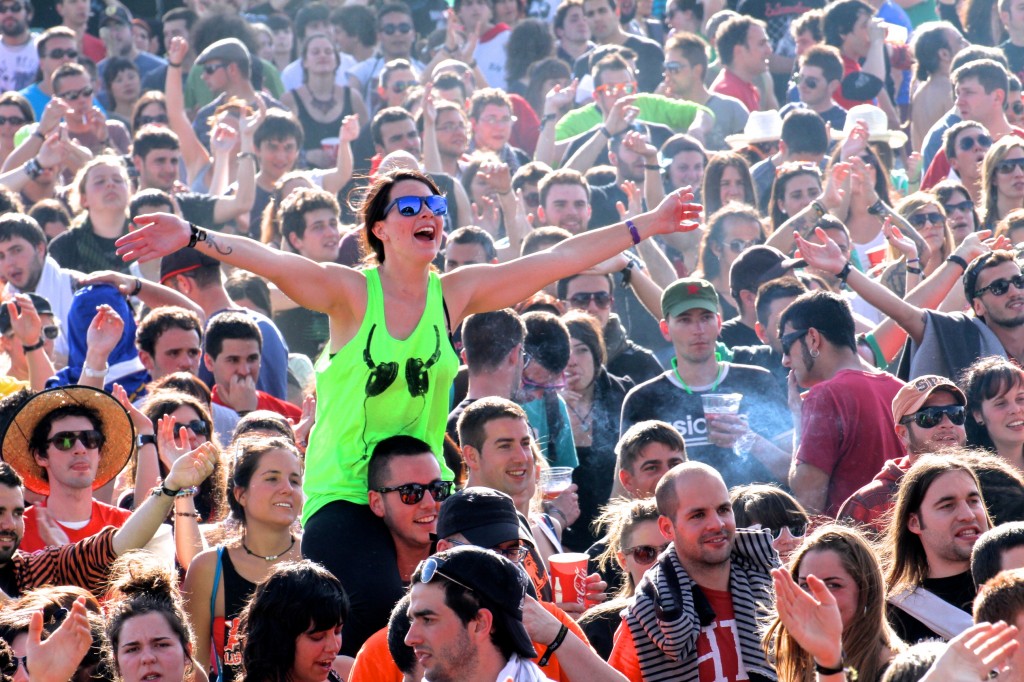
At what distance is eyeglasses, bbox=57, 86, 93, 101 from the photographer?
439 inches

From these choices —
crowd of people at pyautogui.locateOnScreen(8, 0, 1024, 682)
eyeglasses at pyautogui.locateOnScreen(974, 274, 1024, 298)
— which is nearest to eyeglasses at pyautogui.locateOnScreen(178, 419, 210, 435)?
crowd of people at pyautogui.locateOnScreen(8, 0, 1024, 682)

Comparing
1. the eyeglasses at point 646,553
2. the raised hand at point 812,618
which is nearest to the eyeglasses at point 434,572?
the raised hand at point 812,618

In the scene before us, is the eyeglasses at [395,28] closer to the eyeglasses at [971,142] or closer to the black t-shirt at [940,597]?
the eyeglasses at [971,142]

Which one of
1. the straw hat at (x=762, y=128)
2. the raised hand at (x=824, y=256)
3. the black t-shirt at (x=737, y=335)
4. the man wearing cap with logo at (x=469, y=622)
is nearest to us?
the man wearing cap with logo at (x=469, y=622)

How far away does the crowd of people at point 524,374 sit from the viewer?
14.6ft

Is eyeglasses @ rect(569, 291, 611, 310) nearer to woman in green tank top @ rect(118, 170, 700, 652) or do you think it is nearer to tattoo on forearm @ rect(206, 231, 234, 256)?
woman in green tank top @ rect(118, 170, 700, 652)

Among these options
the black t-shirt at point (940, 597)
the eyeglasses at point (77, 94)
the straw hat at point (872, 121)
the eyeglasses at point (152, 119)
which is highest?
the eyeglasses at point (77, 94)

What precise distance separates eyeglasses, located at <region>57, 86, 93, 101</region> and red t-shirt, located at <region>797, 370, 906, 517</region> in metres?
6.97

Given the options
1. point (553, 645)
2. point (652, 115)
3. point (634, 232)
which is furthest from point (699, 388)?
point (652, 115)

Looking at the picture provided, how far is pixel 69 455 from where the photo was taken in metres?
5.63

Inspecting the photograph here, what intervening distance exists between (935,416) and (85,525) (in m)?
3.24

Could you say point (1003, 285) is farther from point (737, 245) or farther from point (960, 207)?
point (960, 207)

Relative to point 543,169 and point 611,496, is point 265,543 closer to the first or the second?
point 611,496

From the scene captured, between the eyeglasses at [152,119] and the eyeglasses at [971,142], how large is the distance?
5777mm
